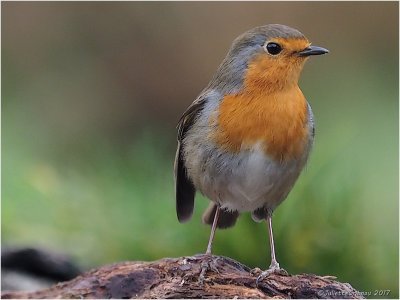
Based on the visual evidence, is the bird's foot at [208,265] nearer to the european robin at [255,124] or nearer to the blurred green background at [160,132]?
the european robin at [255,124]

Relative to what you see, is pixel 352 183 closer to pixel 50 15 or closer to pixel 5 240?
pixel 5 240

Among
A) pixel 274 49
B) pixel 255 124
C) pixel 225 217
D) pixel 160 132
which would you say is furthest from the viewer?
pixel 160 132

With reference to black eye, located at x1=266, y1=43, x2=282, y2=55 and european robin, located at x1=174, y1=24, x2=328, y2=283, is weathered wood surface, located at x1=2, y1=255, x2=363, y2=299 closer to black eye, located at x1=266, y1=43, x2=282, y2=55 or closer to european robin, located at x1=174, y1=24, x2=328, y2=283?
european robin, located at x1=174, y1=24, x2=328, y2=283

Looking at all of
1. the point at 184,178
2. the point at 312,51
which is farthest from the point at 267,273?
the point at 312,51

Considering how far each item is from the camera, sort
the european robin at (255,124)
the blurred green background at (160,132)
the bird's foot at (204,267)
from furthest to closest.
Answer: the blurred green background at (160,132) → the european robin at (255,124) → the bird's foot at (204,267)

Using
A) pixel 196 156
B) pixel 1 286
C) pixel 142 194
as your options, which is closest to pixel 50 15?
pixel 142 194

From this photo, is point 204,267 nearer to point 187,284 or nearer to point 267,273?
point 187,284

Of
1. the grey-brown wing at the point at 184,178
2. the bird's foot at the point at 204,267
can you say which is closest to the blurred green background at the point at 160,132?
the grey-brown wing at the point at 184,178

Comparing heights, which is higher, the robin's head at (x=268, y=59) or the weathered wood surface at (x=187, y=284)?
the robin's head at (x=268, y=59)
